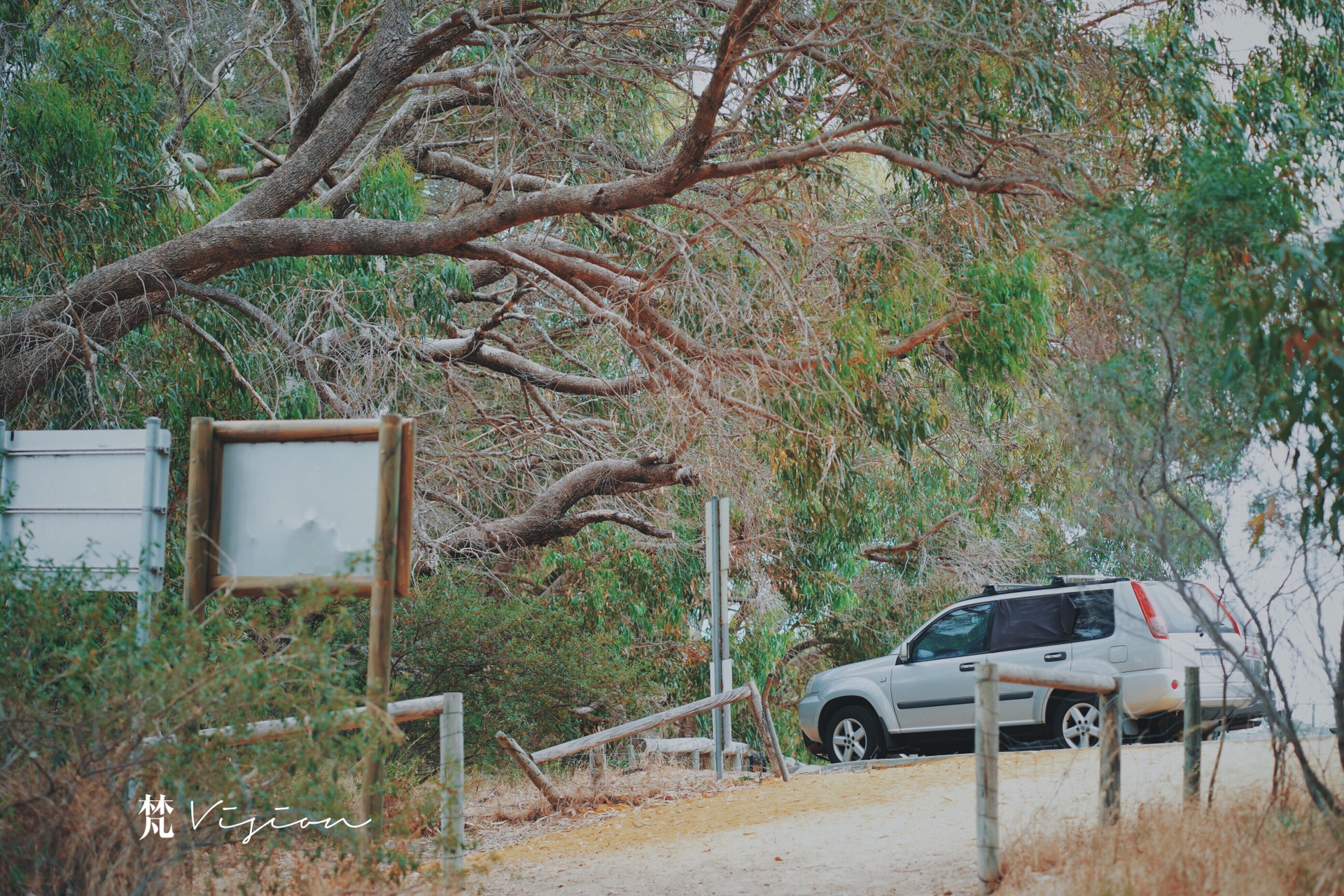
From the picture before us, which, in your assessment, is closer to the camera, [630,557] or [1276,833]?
[1276,833]

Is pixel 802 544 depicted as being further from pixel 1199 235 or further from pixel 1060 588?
pixel 1199 235

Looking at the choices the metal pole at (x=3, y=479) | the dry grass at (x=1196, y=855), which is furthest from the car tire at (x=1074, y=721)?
the metal pole at (x=3, y=479)

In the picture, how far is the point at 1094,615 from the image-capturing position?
37.1 feet

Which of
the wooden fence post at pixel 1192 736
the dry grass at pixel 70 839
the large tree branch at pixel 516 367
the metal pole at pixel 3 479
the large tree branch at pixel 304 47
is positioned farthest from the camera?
the large tree branch at pixel 516 367

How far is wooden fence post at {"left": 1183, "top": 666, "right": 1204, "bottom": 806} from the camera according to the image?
6.40 metres

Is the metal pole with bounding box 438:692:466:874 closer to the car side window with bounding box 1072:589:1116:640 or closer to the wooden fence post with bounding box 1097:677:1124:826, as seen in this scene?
the wooden fence post with bounding box 1097:677:1124:826

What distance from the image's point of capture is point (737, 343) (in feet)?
36.3

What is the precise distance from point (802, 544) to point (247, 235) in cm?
1140

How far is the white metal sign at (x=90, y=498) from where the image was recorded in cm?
563

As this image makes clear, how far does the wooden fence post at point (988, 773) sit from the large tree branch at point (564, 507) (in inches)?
318

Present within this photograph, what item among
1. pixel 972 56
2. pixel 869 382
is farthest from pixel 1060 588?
pixel 972 56

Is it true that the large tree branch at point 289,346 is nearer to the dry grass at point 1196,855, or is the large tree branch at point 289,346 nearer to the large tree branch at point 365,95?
the large tree branch at point 365,95

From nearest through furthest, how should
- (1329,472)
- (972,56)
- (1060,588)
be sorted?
(1329,472)
(972,56)
(1060,588)

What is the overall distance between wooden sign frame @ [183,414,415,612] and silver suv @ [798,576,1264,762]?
6733 mm
